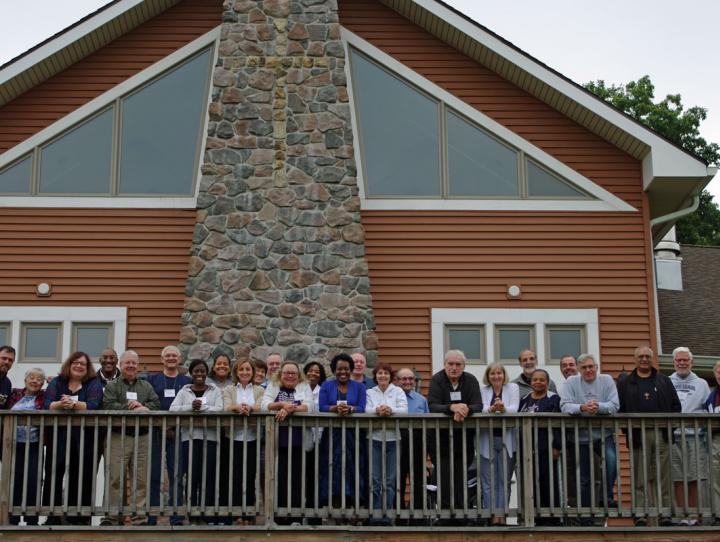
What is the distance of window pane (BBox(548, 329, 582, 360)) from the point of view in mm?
14789

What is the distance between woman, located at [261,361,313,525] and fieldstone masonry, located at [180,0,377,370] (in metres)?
3.17

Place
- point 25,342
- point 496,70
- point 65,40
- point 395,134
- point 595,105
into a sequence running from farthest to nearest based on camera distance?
point 496,70 < point 395,134 < point 595,105 < point 65,40 < point 25,342

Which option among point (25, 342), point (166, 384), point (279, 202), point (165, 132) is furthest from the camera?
point (165, 132)

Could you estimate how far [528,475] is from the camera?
10.1m

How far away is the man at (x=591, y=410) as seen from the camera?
1011 centimetres

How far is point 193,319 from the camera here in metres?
13.8

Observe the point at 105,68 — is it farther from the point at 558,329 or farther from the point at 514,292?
the point at 558,329

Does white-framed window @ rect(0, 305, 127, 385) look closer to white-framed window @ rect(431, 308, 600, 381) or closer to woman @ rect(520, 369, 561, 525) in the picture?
white-framed window @ rect(431, 308, 600, 381)

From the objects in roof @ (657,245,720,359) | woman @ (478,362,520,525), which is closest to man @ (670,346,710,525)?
woman @ (478,362,520,525)

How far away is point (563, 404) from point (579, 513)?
37.9 inches

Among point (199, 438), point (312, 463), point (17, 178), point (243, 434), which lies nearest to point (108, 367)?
point (199, 438)

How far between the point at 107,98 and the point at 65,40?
3.07ft

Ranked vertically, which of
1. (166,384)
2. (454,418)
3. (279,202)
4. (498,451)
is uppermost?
(279,202)

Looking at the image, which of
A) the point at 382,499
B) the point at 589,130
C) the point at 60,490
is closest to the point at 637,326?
the point at 589,130
